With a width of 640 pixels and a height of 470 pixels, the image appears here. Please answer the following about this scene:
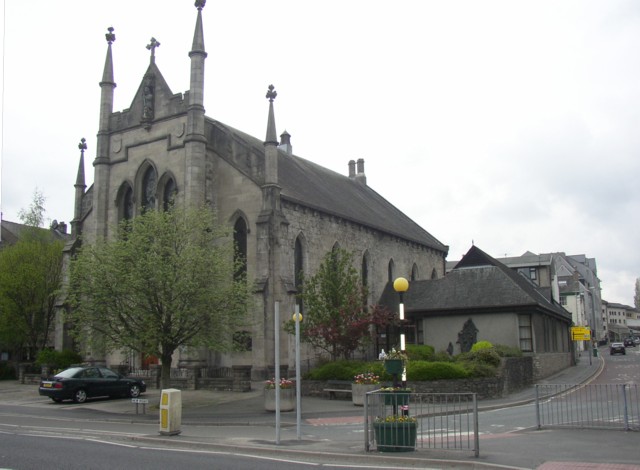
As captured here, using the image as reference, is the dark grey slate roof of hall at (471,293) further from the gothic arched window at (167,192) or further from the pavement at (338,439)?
the gothic arched window at (167,192)

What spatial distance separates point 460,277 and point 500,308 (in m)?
4.07

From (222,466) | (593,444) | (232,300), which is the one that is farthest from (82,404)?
(593,444)

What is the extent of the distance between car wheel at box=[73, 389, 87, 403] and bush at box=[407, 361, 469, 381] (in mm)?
12504

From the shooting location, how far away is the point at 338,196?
136 feet

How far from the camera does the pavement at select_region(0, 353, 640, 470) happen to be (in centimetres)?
1089

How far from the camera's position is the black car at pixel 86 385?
24516 mm

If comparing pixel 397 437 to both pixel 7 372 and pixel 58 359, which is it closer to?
pixel 58 359

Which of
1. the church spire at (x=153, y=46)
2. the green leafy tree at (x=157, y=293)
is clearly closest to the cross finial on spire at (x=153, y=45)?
the church spire at (x=153, y=46)

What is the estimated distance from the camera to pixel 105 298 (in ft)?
72.9

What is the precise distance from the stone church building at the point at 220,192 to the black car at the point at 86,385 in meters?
1.85

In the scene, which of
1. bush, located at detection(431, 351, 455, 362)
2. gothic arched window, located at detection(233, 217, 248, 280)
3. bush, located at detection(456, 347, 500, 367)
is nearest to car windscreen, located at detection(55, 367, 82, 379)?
gothic arched window, located at detection(233, 217, 248, 280)

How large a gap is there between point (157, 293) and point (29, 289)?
20788 millimetres

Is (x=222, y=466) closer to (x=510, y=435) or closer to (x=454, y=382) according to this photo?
(x=510, y=435)

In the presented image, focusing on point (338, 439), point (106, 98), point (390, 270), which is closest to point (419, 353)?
point (390, 270)
